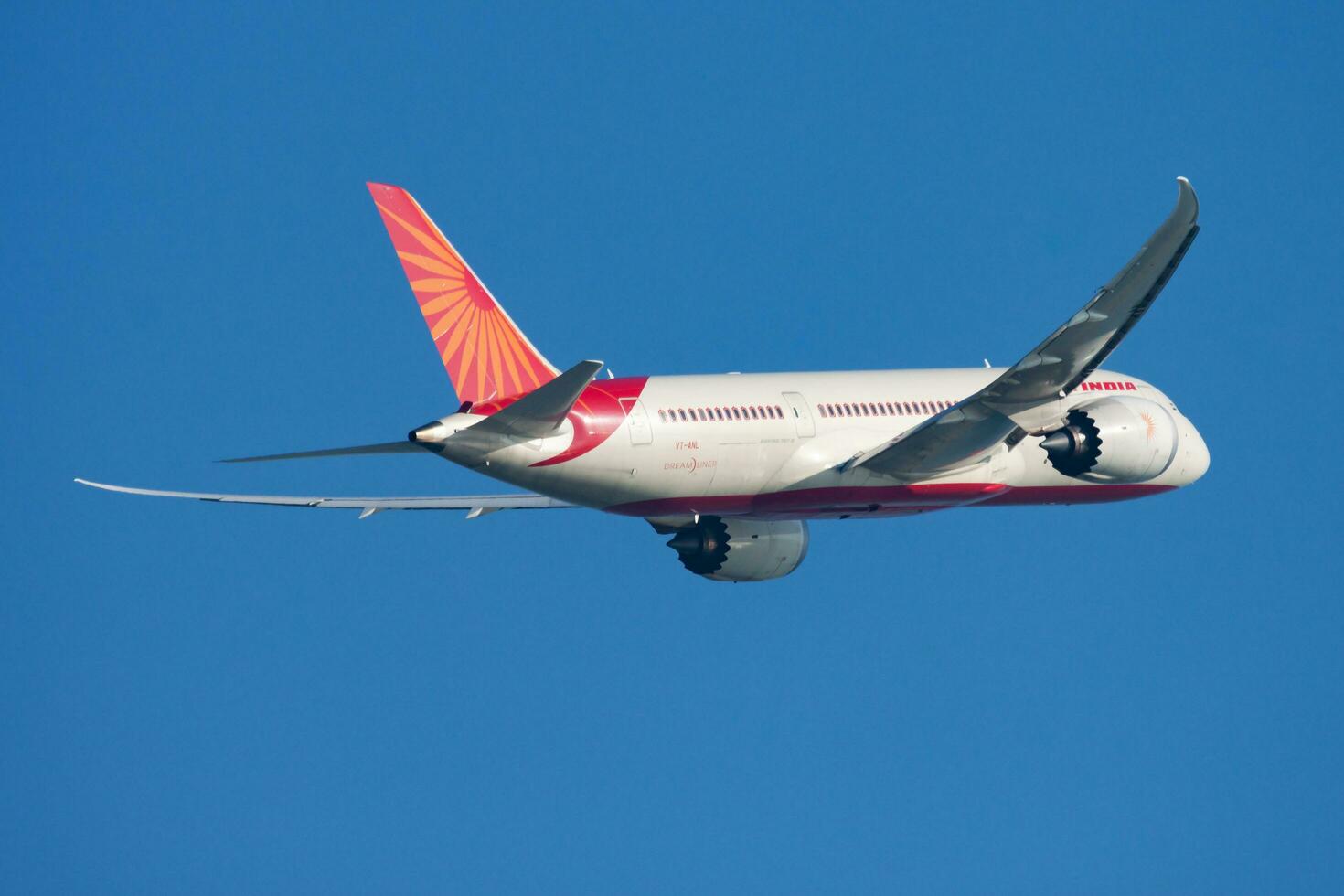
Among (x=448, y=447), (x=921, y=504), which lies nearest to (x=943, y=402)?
(x=921, y=504)

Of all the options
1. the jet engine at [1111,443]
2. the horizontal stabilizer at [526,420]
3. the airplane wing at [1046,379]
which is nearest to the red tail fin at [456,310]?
the horizontal stabilizer at [526,420]

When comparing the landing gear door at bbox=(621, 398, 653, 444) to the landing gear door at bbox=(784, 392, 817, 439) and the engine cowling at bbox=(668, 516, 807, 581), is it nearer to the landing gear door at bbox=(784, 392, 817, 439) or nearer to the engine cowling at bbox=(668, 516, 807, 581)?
the landing gear door at bbox=(784, 392, 817, 439)

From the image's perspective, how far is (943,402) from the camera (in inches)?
2098

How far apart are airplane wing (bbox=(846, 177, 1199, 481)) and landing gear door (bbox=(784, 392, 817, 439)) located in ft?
3.98

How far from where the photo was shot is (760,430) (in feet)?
161

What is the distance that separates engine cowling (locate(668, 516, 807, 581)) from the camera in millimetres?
54312

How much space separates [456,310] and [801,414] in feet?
27.9

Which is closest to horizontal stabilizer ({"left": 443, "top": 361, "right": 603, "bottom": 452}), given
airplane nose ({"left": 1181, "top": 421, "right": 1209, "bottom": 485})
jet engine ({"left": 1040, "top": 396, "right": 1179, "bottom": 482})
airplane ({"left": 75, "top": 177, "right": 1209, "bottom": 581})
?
airplane ({"left": 75, "top": 177, "right": 1209, "bottom": 581})

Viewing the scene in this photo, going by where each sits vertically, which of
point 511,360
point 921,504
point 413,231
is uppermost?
point 413,231

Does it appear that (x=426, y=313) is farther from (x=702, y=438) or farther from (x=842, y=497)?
(x=842, y=497)

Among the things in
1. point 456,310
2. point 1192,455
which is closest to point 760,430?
point 456,310

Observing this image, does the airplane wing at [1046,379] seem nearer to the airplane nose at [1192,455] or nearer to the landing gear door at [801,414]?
the landing gear door at [801,414]

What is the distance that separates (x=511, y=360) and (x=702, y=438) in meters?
4.84

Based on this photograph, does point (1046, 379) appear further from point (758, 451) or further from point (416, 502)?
point (416, 502)
